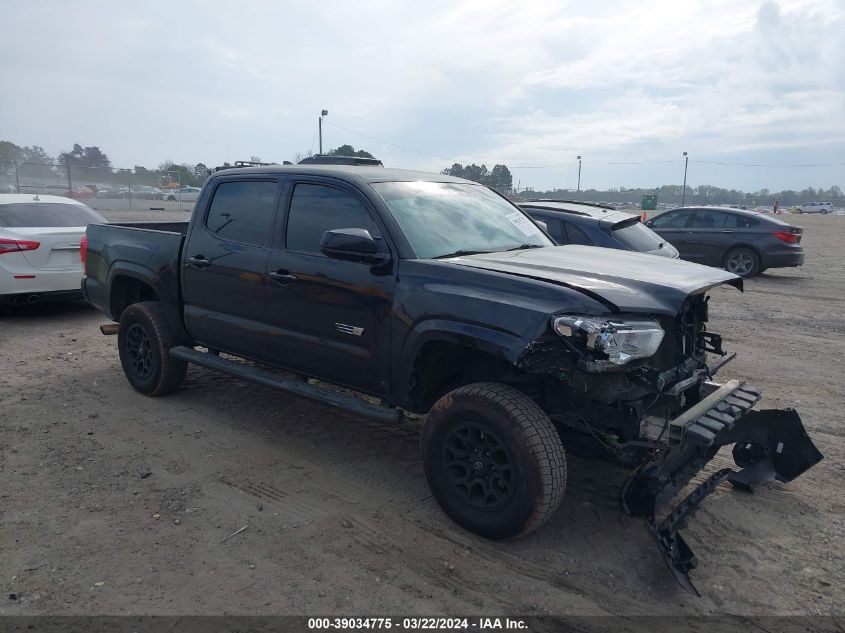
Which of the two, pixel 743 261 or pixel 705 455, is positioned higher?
pixel 743 261

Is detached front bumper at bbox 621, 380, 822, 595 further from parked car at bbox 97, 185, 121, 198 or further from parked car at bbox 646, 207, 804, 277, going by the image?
parked car at bbox 97, 185, 121, 198

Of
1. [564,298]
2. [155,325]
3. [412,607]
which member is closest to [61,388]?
[155,325]

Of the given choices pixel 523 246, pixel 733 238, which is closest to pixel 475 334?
pixel 523 246

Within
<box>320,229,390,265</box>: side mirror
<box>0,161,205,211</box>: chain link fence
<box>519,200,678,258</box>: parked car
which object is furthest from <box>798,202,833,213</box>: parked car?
<box>320,229,390,265</box>: side mirror

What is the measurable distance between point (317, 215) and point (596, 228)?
179 inches

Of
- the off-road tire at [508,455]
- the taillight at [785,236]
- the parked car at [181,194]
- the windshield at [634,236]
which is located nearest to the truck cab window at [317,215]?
the off-road tire at [508,455]

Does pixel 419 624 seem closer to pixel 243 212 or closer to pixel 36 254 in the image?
pixel 243 212

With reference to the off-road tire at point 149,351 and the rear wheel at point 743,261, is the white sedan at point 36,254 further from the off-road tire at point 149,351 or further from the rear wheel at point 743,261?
the rear wheel at point 743,261

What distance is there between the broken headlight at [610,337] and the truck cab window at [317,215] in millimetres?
1545

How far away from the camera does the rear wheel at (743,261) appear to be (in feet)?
44.9

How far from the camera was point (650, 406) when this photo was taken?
3.57 m

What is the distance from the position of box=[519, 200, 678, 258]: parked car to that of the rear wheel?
5.84 m

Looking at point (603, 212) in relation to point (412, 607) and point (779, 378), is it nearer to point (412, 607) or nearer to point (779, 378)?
point (779, 378)

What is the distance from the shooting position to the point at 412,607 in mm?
3086
